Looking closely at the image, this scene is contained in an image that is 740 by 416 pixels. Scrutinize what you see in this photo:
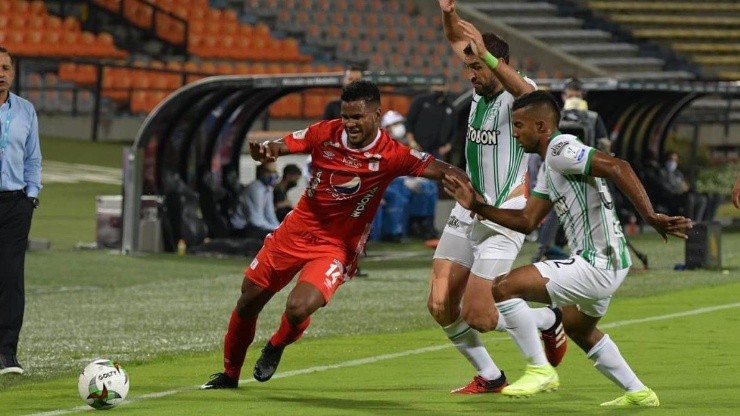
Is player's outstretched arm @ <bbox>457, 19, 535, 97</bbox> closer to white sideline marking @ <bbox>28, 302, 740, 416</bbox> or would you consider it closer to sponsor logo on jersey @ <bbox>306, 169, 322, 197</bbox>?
sponsor logo on jersey @ <bbox>306, 169, 322, 197</bbox>

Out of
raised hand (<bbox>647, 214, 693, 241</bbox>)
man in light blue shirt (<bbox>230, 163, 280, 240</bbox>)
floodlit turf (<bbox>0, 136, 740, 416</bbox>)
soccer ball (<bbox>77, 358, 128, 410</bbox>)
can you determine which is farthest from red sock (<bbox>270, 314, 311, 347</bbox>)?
man in light blue shirt (<bbox>230, 163, 280, 240</bbox>)

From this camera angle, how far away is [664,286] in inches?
674

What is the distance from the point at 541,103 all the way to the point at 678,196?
17.0m

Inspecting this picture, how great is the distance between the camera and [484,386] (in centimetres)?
910

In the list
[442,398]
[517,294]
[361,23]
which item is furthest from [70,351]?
[361,23]

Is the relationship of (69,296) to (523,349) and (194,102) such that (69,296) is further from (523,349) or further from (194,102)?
(523,349)

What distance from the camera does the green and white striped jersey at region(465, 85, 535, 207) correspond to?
916 cm

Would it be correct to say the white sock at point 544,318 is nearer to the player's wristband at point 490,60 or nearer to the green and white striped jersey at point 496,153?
the green and white striped jersey at point 496,153

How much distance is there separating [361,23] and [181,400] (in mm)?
29542

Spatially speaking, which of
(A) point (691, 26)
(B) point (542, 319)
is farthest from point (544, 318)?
(A) point (691, 26)

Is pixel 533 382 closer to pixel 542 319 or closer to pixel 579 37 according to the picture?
pixel 542 319

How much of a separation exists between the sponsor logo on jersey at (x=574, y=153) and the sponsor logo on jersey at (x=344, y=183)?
1.39 m

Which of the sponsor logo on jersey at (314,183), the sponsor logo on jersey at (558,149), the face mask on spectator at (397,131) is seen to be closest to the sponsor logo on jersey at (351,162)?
the sponsor logo on jersey at (314,183)

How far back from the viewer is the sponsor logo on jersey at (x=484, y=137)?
9.18 meters
